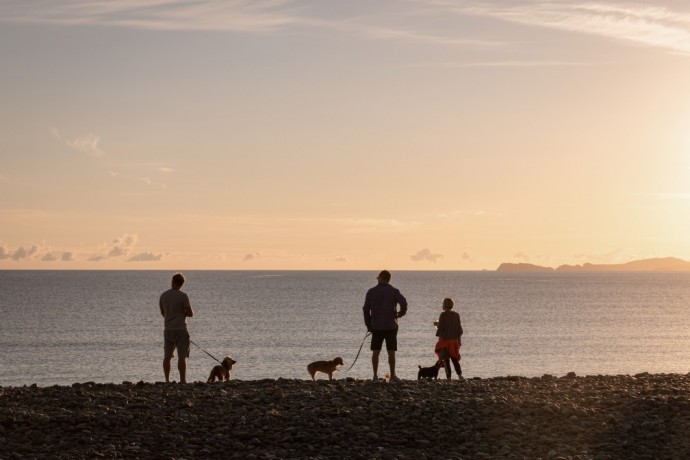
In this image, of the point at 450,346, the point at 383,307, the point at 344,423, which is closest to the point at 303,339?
the point at 450,346

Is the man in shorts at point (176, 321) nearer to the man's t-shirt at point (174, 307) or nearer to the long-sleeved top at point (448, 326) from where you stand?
the man's t-shirt at point (174, 307)

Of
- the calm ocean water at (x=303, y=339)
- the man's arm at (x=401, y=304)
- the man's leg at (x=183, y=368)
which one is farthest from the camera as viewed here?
the calm ocean water at (x=303, y=339)

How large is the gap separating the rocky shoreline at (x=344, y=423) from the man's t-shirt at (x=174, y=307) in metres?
2.10

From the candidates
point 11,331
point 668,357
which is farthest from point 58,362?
point 668,357

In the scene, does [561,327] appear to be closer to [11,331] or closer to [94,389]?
[11,331]

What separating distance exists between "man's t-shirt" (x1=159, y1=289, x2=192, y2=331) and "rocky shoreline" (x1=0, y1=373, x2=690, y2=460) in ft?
6.89

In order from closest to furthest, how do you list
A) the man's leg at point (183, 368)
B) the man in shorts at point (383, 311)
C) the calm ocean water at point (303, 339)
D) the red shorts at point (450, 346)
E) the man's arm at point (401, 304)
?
1. the man's leg at point (183, 368)
2. the man's arm at point (401, 304)
3. the man in shorts at point (383, 311)
4. the red shorts at point (450, 346)
5. the calm ocean water at point (303, 339)

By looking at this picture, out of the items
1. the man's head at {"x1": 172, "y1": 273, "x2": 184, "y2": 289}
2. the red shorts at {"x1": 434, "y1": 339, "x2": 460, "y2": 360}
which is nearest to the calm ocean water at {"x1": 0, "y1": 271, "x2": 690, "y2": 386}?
the red shorts at {"x1": 434, "y1": 339, "x2": 460, "y2": 360}

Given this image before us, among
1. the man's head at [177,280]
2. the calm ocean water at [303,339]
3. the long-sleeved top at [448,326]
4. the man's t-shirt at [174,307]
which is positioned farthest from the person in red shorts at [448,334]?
the calm ocean water at [303,339]

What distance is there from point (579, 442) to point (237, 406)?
538 centimetres

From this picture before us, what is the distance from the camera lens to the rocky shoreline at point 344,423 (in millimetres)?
12750

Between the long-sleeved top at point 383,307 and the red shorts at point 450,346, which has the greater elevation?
the long-sleeved top at point 383,307

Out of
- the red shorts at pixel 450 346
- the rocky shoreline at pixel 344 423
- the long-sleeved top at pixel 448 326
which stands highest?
the long-sleeved top at pixel 448 326

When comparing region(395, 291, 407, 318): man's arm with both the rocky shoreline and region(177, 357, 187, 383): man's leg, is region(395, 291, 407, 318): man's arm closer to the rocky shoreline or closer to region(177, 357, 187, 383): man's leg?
the rocky shoreline
